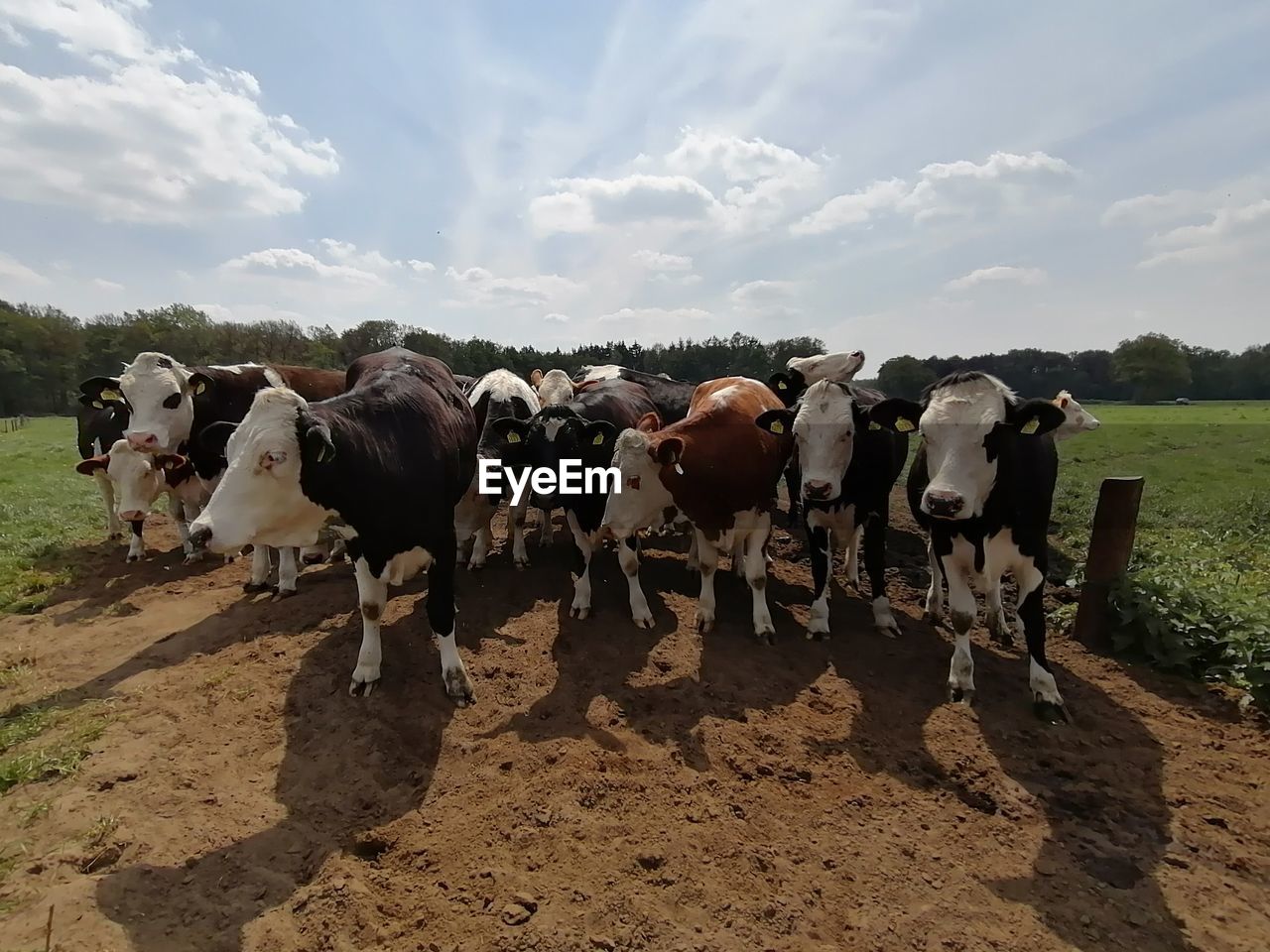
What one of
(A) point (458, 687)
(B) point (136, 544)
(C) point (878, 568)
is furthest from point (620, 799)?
(B) point (136, 544)

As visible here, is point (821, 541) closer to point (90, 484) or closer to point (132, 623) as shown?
point (132, 623)

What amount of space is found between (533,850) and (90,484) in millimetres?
15540

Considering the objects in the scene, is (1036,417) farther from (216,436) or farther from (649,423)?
(216,436)

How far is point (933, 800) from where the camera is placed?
11.4 ft

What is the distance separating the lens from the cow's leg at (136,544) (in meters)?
7.39

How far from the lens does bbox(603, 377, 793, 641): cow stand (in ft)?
18.7

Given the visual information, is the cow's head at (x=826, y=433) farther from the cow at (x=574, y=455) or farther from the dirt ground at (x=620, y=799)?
the cow at (x=574, y=455)

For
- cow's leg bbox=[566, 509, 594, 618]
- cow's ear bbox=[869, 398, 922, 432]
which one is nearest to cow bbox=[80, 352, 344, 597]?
cow's leg bbox=[566, 509, 594, 618]

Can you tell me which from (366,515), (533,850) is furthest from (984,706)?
(366,515)

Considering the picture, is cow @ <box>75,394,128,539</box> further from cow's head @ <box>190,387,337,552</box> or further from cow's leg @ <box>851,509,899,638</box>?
cow's leg @ <box>851,509,899,638</box>

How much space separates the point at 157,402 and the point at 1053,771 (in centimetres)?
829

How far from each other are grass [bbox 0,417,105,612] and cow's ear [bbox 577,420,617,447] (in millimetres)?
5558

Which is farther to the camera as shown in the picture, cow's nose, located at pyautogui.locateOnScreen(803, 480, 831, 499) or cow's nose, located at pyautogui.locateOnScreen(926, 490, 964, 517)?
cow's nose, located at pyautogui.locateOnScreen(803, 480, 831, 499)

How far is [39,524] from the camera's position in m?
9.04
